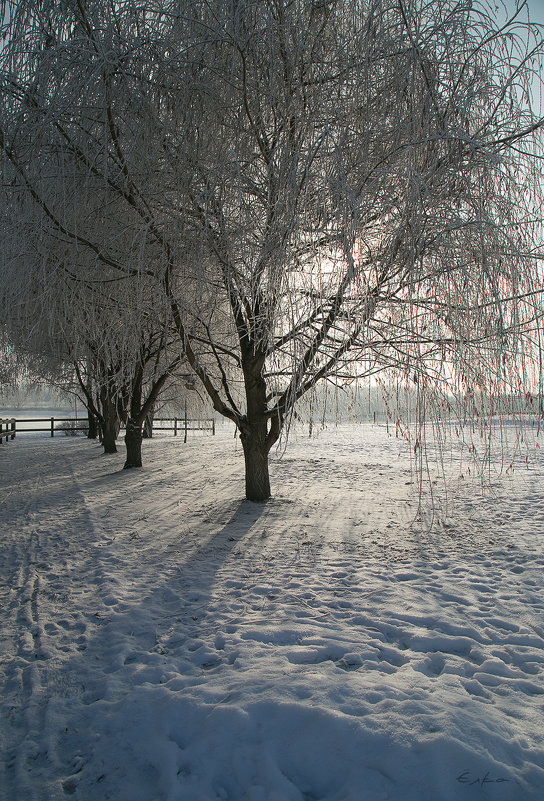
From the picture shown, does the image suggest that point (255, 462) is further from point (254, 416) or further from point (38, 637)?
point (38, 637)

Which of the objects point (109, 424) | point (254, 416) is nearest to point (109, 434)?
point (109, 424)

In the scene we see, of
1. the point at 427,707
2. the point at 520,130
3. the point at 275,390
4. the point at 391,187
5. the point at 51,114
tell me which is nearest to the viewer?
the point at 427,707

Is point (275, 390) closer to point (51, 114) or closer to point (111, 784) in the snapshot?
point (51, 114)

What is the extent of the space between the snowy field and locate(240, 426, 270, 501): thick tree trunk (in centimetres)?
98

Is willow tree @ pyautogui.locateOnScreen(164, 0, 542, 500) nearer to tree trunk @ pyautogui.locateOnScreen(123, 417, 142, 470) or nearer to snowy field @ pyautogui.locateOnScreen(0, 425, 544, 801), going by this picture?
snowy field @ pyautogui.locateOnScreen(0, 425, 544, 801)

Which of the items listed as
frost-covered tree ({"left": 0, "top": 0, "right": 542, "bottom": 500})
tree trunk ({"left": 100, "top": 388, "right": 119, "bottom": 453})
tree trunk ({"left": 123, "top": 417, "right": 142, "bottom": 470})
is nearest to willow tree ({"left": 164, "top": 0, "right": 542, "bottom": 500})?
frost-covered tree ({"left": 0, "top": 0, "right": 542, "bottom": 500})

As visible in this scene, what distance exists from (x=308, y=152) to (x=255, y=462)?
451 centimetres

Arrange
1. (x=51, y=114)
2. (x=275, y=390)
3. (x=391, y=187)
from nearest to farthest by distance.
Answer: (x=391, y=187)
(x=51, y=114)
(x=275, y=390)

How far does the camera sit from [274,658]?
265 cm

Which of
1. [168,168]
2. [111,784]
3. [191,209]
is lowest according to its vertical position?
[111,784]

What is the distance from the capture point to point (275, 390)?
22.1ft

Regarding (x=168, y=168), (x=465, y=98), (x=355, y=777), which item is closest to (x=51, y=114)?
(x=168, y=168)

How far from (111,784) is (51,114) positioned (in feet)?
14.1

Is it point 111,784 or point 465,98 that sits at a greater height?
point 465,98
